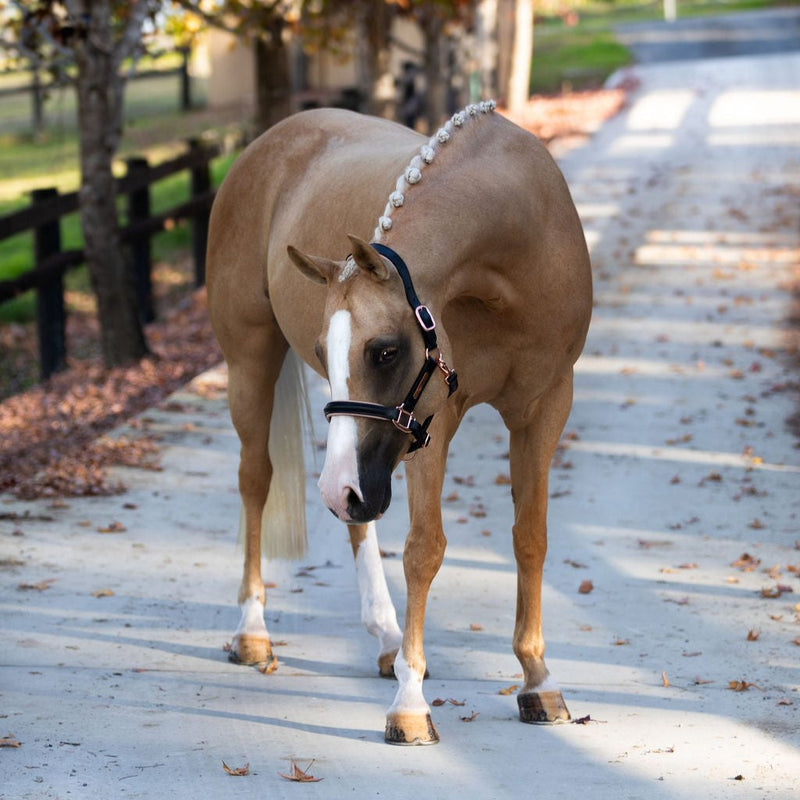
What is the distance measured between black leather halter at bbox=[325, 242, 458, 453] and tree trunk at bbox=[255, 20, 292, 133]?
33.6ft

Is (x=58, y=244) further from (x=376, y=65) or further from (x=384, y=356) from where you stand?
(x=376, y=65)

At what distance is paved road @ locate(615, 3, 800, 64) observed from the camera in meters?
32.8

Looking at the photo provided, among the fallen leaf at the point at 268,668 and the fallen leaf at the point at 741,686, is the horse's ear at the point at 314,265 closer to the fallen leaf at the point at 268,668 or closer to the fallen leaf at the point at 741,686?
the fallen leaf at the point at 268,668

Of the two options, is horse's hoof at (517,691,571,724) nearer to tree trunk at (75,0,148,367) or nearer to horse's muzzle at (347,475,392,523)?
horse's muzzle at (347,475,392,523)

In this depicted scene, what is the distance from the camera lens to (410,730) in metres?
3.99

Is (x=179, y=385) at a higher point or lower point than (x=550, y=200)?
lower

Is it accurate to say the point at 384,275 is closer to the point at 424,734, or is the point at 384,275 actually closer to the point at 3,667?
the point at 424,734

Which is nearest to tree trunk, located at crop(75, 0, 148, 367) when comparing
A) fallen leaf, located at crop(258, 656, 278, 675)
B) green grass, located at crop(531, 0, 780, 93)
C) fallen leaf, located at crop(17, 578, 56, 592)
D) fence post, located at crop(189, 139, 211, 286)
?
fence post, located at crop(189, 139, 211, 286)

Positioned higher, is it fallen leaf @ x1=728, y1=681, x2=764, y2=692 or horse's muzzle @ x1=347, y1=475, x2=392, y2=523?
horse's muzzle @ x1=347, y1=475, x2=392, y2=523

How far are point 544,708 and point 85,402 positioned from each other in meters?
5.39

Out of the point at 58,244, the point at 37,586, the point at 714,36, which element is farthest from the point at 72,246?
the point at 714,36

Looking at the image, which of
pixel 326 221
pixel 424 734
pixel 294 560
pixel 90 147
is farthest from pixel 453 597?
pixel 90 147

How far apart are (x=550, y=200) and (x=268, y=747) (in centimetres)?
191

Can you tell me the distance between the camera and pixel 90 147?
9.09 metres
